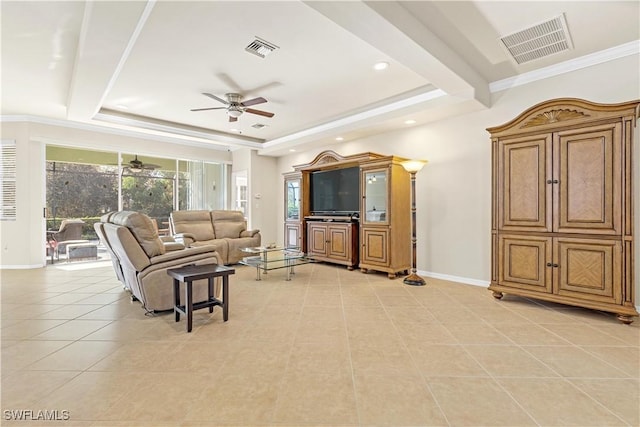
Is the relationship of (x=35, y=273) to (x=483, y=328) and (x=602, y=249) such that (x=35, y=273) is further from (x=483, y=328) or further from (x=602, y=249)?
(x=602, y=249)

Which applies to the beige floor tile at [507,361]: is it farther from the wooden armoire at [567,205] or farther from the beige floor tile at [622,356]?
the wooden armoire at [567,205]

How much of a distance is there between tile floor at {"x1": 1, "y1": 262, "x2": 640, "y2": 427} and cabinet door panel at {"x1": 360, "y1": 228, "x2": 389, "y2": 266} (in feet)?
4.27

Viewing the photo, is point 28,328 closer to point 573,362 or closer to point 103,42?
point 103,42

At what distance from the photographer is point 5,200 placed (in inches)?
210

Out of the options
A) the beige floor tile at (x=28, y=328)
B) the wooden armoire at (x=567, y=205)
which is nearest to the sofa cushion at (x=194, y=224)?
the beige floor tile at (x=28, y=328)

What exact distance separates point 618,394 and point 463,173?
Result: 309cm

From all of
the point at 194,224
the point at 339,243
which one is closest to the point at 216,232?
the point at 194,224

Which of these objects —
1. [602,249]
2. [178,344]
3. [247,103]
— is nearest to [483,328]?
[602,249]

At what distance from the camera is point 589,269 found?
287 centimetres

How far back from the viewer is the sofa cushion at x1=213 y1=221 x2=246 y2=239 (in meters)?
6.17

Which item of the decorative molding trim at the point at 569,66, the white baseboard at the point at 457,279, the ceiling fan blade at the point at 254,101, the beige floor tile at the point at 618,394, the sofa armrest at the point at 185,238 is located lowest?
the beige floor tile at the point at 618,394

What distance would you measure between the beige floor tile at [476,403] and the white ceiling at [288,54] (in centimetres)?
259

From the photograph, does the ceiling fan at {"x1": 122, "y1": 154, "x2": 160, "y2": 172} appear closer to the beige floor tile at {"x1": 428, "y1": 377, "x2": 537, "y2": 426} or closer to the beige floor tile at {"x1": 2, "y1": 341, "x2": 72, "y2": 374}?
the beige floor tile at {"x1": 2, "y1": 341, "x2": 72, "y2": 374}

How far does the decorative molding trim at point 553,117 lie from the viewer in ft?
9.78
